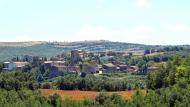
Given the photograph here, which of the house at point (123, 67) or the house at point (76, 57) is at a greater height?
the house at point (76, 57)

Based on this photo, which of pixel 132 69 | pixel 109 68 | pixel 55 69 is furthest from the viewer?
pixel 109 68

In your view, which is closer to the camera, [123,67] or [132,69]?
[132,69]

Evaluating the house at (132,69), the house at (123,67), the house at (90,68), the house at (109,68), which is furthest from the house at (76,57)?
the house at (132,69)

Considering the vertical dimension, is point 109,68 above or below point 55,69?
below

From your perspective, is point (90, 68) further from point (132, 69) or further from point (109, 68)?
point (132, 69)

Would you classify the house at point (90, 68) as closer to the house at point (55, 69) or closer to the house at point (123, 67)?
the house at point (55, 69)

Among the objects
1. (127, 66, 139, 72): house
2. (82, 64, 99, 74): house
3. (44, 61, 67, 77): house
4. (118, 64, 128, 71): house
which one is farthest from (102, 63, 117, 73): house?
(44, 61, 67, 77): house

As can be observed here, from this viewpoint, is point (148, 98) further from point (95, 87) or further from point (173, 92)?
point (95, 87)

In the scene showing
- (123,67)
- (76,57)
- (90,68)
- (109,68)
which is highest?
(76,57)

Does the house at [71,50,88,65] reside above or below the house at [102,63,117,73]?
above

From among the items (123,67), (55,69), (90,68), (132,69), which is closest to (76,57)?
(123,67)

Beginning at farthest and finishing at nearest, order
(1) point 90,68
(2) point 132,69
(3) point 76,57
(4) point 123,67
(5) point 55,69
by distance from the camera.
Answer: (3) point 76,57, (4) point 123,67, (2) point 132,69, (5) point 55,69, (1) point 90,68

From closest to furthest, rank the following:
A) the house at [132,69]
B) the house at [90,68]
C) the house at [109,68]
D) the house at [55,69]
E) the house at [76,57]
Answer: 1. the house at [90,68]
2. the house at [132,69]
3. the house at [55,69]
4. the house at [109,68]
5. the house at [76,57]

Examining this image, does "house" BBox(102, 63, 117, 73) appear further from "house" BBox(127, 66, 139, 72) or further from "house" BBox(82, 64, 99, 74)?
"house" BBox(127, 66, 139, 72)
